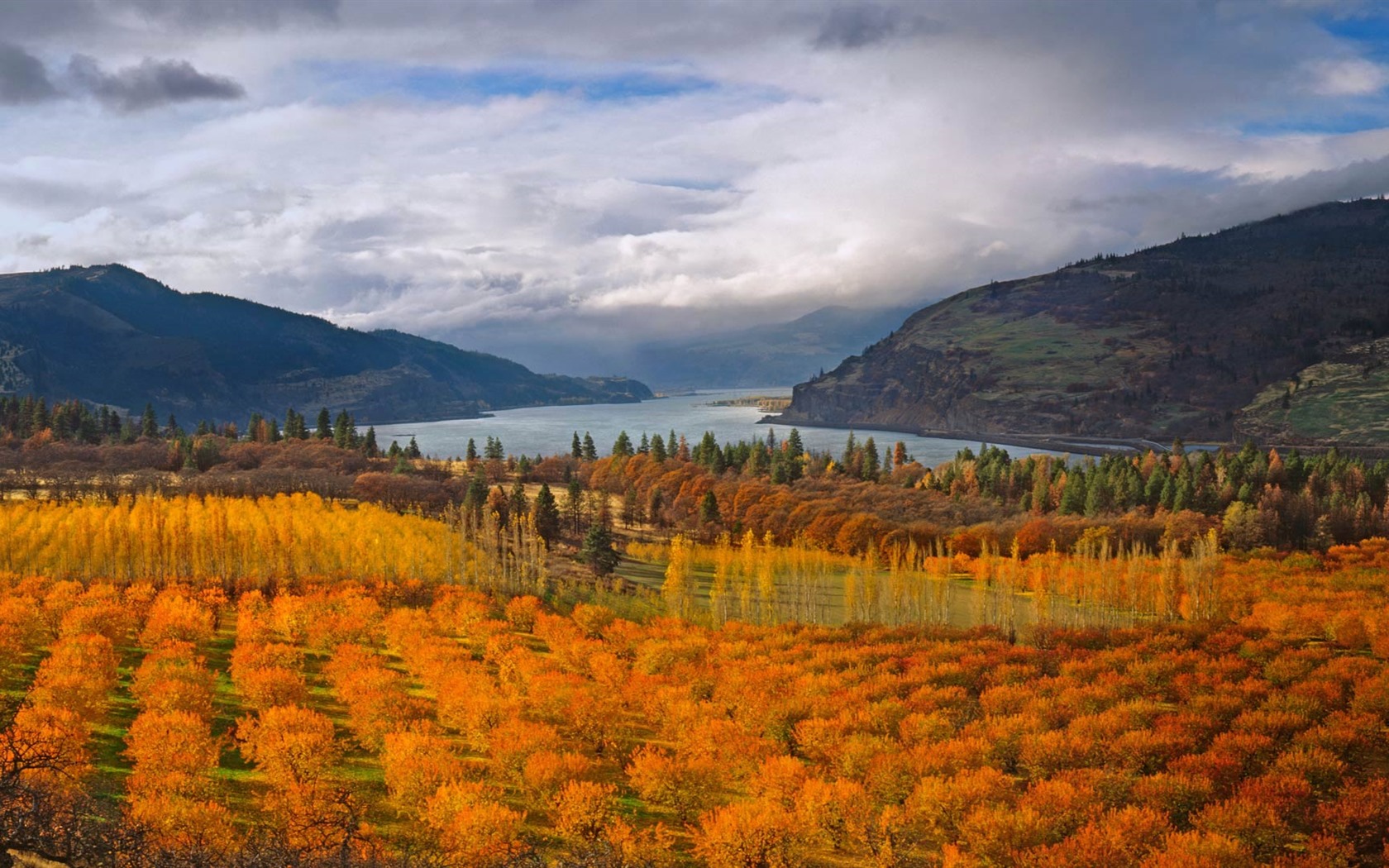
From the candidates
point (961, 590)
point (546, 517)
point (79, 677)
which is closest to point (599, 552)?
point (546, 517)

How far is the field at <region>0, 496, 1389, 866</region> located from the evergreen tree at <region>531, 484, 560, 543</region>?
87.3ft

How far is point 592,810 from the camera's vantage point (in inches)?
1891

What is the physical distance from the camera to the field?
44.9m

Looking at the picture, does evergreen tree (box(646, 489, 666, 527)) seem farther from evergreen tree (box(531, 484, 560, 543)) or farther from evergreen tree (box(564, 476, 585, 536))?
evergreen tree (box(531, 484, 560, 543))

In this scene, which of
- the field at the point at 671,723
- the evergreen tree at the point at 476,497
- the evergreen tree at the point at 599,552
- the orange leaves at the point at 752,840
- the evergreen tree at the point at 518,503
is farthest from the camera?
the evergreen tree at the point at 476,497

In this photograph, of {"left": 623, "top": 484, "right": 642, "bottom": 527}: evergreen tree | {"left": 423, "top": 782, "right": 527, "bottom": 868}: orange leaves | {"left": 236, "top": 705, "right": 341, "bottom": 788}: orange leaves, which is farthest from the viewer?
{"left": 623, "top": 484, "right": 642, "bottom": 527}: evergreen tree

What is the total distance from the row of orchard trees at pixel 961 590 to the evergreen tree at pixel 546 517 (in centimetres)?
2328

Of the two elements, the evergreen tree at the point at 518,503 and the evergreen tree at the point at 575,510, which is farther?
the evergreen tree at the point at 575,510

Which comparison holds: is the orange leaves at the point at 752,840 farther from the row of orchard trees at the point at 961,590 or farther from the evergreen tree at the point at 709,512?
the evergreen tree at the point at 709,512

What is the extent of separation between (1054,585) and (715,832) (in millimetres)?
81779

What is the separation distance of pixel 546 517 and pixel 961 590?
64.3 m

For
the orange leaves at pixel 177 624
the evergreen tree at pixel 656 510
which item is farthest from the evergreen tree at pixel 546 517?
the orange leaves at pixel 177 624

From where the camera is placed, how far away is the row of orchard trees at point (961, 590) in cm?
10188

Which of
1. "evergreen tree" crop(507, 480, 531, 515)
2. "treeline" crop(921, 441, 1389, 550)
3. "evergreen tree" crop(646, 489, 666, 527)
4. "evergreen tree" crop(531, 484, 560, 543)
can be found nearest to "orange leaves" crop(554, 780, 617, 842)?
"evergreen tree" crop(531, 484, 560, 543)
